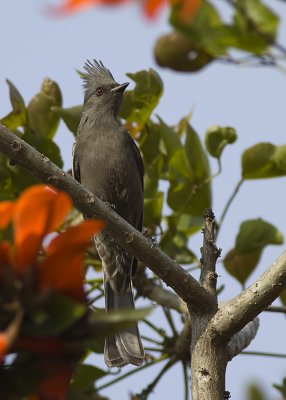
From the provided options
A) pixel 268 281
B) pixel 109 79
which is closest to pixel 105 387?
pixel 268 281

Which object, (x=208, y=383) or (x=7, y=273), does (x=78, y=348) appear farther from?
(x=208, y=383)

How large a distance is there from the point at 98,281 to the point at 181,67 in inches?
148

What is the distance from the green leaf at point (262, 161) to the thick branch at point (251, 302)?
1271 mm

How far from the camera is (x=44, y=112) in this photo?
508cm

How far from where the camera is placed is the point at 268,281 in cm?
346

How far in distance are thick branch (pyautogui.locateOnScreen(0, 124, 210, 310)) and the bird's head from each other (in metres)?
3.26

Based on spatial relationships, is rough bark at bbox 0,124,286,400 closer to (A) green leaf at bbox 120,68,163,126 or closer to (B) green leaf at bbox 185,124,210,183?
(B) green leaf at bbox 185,124,210,183

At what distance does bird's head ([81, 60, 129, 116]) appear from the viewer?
6.84m

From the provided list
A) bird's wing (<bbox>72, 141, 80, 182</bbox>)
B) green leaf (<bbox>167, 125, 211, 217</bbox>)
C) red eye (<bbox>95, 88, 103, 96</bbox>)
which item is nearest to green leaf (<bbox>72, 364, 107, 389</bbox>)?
green leaf (<bbox>167, 125, 211, 217</bbox>)

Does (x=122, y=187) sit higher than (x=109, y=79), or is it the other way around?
(x=109, y=79)

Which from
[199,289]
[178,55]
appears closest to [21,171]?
[199,289]

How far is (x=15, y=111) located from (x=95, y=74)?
8.58 ft

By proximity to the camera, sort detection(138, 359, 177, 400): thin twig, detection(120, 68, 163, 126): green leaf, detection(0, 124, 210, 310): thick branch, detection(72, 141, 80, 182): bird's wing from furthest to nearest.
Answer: detection(72, 141, 80, 182): bird's wing, detection(120, 68, 163, 126): green leaf, detection(138, 359, 177, 400): thin twig, detection(0, 124, 210, 310): thick branch

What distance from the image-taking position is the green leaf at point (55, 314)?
115 cm
